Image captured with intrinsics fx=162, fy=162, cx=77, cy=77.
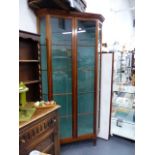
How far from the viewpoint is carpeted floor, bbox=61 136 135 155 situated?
228 centimetres

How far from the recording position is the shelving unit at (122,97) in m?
2.62

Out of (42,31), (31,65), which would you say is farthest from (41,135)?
(42,31)

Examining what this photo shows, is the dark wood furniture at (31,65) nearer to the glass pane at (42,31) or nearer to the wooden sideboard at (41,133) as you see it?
the glass pane at (42,31)

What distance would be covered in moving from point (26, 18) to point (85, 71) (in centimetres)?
104

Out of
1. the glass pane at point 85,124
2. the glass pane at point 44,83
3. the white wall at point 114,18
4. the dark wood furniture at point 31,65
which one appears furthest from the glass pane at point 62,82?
the white wall at point 114,18

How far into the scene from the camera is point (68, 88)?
228cm

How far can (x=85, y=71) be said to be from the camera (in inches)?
92.6

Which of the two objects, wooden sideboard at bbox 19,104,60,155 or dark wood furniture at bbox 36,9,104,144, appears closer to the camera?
wooden sideboard at bbox 19,104,60,155

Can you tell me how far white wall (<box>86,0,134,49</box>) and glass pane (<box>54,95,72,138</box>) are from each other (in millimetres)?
1466

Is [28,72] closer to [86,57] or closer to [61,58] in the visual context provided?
[61,58]

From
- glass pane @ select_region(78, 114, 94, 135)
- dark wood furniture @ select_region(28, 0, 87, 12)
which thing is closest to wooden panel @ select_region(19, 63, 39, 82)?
dark wood furniture @ select_region(28, 0, 87, 12)

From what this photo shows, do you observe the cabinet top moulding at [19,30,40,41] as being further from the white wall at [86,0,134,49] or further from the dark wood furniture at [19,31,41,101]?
the white wall at [86,0,134,49]
